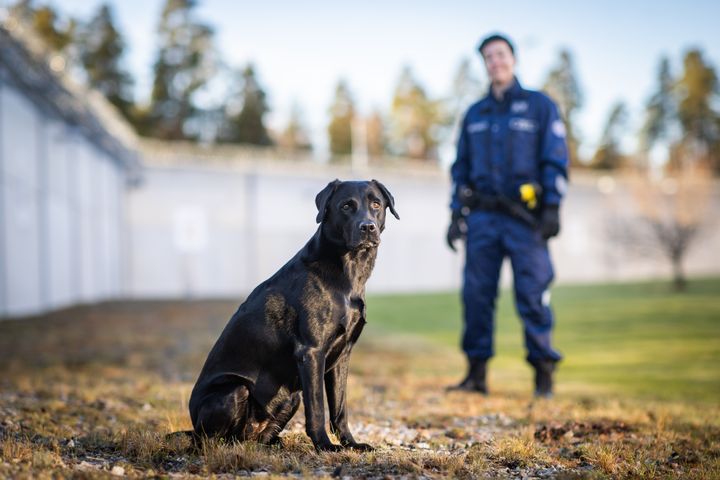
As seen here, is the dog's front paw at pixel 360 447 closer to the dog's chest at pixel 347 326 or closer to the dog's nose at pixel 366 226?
the dog's chest at pixel 347 326

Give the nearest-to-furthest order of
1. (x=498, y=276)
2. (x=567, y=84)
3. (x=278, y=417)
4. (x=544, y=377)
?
(x=278, y=417) < (x=544, y=377) < (x=498, y=276) < (x=567, y=84)

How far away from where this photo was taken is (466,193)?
567 centimetres

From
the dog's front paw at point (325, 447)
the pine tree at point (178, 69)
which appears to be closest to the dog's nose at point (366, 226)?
the dog's front paw at point (325, 447)

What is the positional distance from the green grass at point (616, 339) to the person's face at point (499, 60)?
301cm

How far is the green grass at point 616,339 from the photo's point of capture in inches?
283

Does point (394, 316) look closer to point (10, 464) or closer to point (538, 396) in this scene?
point (538, 396)

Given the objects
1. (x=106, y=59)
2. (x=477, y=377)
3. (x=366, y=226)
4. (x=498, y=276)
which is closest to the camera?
(x=366, y=226)

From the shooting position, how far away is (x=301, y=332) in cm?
310

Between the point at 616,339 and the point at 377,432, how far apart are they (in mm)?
7604

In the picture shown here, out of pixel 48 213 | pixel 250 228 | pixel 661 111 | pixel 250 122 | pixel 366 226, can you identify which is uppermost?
pixel 661 111

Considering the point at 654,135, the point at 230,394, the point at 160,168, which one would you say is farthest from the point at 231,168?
the point at 654,135

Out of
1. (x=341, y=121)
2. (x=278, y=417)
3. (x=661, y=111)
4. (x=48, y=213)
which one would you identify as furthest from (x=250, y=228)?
(x=661, y=111)

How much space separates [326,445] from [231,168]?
27737 mm

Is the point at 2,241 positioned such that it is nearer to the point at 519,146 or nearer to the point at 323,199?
the point at 519,146
